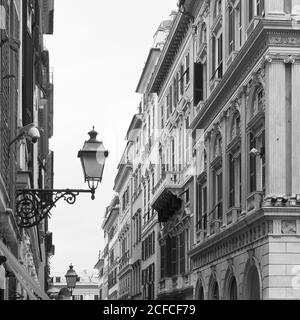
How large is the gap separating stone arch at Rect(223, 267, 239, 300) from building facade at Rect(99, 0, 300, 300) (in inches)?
2.0

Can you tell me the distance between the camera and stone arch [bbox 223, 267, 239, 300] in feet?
115


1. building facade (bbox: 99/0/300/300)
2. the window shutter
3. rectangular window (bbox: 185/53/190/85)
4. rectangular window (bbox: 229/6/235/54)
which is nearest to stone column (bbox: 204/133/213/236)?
building facade (bbox: 99/0/300/300)

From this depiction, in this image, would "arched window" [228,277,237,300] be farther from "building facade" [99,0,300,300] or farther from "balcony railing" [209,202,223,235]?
"balcony railing" [209,202,223,235]

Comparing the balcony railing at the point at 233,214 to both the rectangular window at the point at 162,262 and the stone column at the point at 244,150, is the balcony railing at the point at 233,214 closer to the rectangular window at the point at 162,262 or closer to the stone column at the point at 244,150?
the stone column at the point at 244,150

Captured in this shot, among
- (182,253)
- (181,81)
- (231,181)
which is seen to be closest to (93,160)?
(231,181)

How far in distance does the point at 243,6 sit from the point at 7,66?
2054 cm

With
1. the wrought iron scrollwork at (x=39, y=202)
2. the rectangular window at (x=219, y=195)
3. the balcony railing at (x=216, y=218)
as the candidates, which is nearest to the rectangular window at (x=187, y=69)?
the rectangular window at (x=219, y=195)

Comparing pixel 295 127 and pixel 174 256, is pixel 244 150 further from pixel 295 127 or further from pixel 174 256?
pixel 174 256

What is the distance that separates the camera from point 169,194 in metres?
50.5

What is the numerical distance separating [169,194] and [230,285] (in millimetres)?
15184

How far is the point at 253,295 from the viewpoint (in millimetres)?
31859

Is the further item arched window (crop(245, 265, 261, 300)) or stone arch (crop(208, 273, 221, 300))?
stone arch (crop(208, 273, 221, 300))

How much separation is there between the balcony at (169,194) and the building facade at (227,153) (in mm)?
79

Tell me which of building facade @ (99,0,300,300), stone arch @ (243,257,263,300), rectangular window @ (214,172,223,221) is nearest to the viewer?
building facade @ (99,0,300,300)
